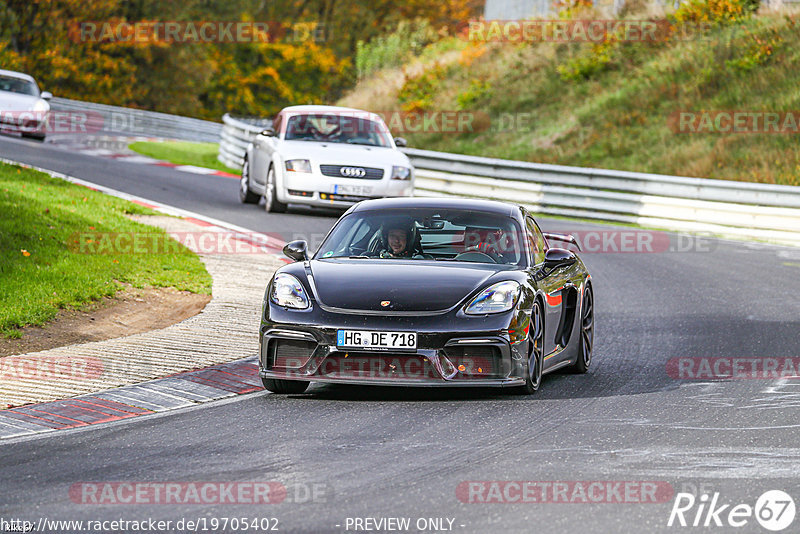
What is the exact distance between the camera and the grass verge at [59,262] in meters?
11.5

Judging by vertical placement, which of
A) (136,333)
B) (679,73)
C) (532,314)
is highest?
(679,73)

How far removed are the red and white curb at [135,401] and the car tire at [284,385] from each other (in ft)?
0.64

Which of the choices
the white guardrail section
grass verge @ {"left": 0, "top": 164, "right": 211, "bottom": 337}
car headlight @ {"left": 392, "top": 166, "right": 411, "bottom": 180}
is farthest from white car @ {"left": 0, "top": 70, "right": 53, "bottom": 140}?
car headlight @ {"left": 392, "top": 166, "right": 411, "bottom": 180}

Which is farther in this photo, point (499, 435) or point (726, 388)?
A: point (726, 388)

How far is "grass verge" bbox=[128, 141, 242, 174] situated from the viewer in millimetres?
30750

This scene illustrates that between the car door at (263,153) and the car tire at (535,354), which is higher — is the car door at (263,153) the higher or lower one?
the higher one

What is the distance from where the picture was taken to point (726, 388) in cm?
930

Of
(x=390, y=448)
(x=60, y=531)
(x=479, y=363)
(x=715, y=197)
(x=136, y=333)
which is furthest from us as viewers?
(x=715, y=197)

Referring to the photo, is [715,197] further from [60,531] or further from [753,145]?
[60,531]

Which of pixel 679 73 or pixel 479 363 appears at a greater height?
pixel 679 73

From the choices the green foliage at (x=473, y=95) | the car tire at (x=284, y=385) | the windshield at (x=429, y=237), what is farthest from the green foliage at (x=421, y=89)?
the car tire at (x=284, y=385)

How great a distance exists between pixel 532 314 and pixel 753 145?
2094 cm

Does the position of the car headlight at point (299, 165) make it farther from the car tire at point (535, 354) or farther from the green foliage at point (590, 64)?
the green foliage at point (590, 64)

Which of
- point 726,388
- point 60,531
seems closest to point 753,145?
point 726,388
